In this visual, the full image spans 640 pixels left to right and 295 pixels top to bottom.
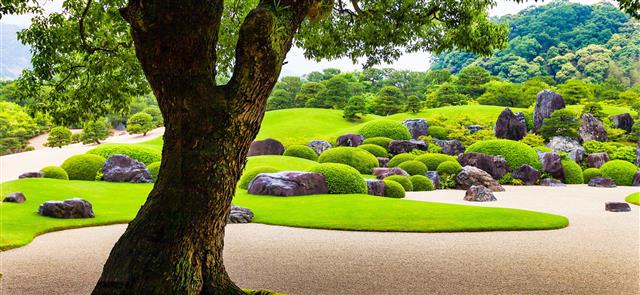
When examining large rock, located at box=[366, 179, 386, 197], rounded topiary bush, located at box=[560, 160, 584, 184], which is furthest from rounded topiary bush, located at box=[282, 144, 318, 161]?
rounded topiary bush, located at box=[560, 160, 584, 184]

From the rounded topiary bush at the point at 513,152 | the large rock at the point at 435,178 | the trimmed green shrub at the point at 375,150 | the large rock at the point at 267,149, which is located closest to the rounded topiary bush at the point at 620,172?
the rounded topiary bush at the point at 513,152

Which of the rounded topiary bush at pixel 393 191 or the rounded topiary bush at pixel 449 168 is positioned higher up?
the rounded topiary bush at pixel 449 168

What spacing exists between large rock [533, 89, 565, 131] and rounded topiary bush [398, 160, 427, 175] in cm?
1313

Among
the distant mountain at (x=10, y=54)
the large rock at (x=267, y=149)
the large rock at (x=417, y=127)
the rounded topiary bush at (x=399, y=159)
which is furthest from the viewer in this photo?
the distant mountain at (x=10, y=54)

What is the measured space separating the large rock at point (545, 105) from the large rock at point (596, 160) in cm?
519

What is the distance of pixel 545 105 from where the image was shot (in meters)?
29.0

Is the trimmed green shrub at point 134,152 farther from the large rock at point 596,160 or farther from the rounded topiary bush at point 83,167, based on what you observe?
the large rock at point 596,160

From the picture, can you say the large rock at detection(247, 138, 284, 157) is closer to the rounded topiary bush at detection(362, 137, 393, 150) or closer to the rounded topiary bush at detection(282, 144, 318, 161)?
the rounded topiary bush at detection(282, 144, 318, 161)

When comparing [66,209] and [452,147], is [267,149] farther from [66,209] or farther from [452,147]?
[66,209]

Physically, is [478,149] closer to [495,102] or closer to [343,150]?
[343,150]

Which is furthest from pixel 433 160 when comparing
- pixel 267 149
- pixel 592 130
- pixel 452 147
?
pixel 592 130

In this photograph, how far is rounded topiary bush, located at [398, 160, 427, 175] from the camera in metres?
20.0

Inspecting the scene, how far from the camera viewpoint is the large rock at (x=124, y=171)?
16761 millimetres

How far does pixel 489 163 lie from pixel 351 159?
646 centimetres
